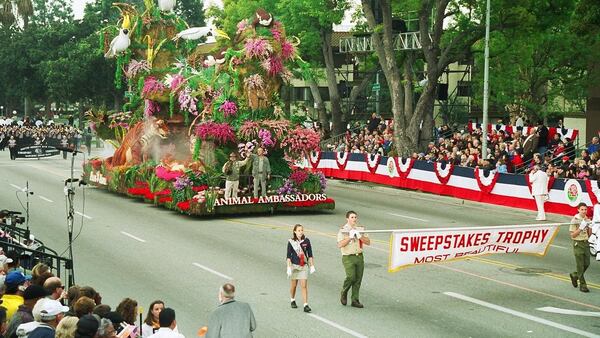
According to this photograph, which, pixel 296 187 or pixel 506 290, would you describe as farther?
pixel 296 187

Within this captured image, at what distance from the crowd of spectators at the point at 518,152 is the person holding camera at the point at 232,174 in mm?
9565

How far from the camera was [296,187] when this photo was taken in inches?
1152

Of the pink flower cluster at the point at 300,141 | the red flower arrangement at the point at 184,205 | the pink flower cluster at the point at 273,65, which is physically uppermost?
the pink flower cluster at the point at 273,65

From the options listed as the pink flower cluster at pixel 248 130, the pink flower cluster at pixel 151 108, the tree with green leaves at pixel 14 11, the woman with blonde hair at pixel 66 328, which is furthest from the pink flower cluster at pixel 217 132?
the tree with green leaves at pixel 14 11

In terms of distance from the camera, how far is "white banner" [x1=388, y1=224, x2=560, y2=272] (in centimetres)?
1697

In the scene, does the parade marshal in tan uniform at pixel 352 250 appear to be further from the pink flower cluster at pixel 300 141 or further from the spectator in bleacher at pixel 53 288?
the pink flower cluster at pixel 300 141

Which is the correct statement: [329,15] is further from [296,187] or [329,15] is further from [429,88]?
[296,187]

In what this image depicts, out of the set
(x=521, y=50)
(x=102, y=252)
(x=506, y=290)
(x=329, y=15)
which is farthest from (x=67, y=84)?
(x=506, y=290)

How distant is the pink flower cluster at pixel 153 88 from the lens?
33625mm

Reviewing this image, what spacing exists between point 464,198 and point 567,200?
5.46m

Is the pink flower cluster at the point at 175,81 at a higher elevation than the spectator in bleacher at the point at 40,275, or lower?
higher

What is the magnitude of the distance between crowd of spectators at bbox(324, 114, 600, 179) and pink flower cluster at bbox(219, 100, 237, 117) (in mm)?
9665

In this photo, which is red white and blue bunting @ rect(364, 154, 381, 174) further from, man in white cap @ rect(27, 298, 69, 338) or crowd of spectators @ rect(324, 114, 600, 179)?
man in white cap @ rect(27, 298, 69, 338)

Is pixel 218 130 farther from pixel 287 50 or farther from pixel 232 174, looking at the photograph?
pixel 287 50
